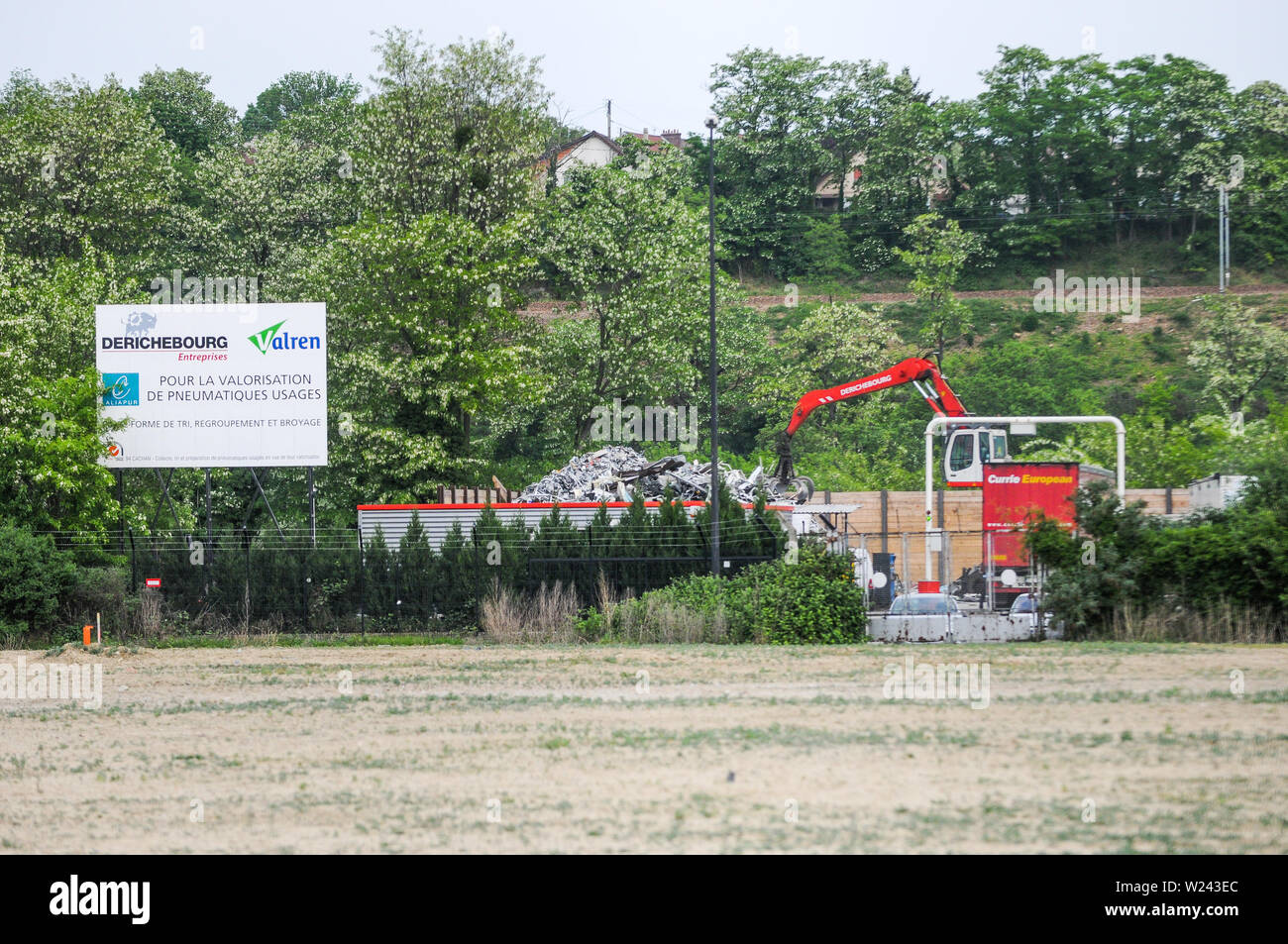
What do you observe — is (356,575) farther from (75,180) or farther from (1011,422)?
(75,180)

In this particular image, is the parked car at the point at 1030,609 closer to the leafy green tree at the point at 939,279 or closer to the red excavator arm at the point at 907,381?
the red excavator arm at the point at 907,381

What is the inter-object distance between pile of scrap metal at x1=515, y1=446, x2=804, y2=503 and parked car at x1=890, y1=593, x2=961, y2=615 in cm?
1054

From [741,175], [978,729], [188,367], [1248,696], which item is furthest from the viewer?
A: [741,175]

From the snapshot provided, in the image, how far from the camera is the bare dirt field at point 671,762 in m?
11.5

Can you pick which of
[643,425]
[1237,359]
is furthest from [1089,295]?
[643,425]

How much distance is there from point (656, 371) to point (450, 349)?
387 inches

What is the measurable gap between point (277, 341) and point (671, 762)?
2289cm

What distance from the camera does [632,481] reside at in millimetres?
41312

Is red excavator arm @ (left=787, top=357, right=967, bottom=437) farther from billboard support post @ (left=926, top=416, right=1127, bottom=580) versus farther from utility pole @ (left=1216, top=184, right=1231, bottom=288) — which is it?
utility pole @ (left=1216, top=184, right=1231, bottom=288)

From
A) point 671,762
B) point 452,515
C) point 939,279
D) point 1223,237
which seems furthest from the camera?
point 1223,237

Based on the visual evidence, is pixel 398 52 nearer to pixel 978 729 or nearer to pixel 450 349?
pixel 450 349

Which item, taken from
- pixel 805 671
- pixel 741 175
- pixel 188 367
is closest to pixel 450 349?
pixel 188 367

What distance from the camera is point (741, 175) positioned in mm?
81438

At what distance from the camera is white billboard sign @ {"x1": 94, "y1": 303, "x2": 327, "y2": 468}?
33.8 m
